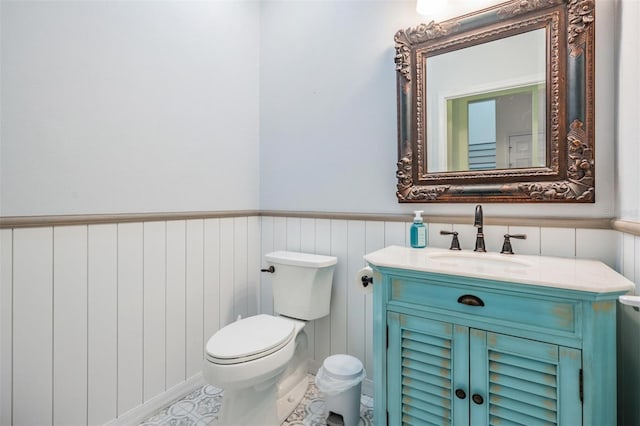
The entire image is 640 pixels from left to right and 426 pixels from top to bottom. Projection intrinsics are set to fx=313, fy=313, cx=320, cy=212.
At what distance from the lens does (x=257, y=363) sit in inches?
50.0

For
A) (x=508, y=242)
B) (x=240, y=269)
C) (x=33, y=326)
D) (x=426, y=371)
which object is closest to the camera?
(x=426, y=371)

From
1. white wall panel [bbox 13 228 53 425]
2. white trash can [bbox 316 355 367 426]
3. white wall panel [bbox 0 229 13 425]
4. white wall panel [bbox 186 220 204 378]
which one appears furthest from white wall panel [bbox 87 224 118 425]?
white trash can [bbox 316 355 367 426]

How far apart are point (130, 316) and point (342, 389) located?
104 cm

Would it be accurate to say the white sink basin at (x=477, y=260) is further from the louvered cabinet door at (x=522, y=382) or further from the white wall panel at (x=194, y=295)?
the white wall panel at (x=194, y=295)

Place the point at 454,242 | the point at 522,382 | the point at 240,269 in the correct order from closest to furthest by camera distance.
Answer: the point at 522,382 < the point at 454,242 < the point at 240,269

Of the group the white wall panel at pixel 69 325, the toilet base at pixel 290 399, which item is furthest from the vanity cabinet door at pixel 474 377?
the white wall panel at pixel 69 325

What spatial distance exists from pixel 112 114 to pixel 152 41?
0.45 metres

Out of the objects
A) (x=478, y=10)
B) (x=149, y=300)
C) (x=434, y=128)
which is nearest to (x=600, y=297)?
(x=434, y=128)

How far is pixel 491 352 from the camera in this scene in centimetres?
97

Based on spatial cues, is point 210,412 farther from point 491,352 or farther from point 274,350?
point 491,352

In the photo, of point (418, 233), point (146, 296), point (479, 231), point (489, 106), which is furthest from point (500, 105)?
point (146, 296)

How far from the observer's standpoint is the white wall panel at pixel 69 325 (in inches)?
49.3

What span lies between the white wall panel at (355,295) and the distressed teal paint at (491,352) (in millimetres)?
542

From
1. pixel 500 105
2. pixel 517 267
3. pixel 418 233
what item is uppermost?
pixel 500 105
